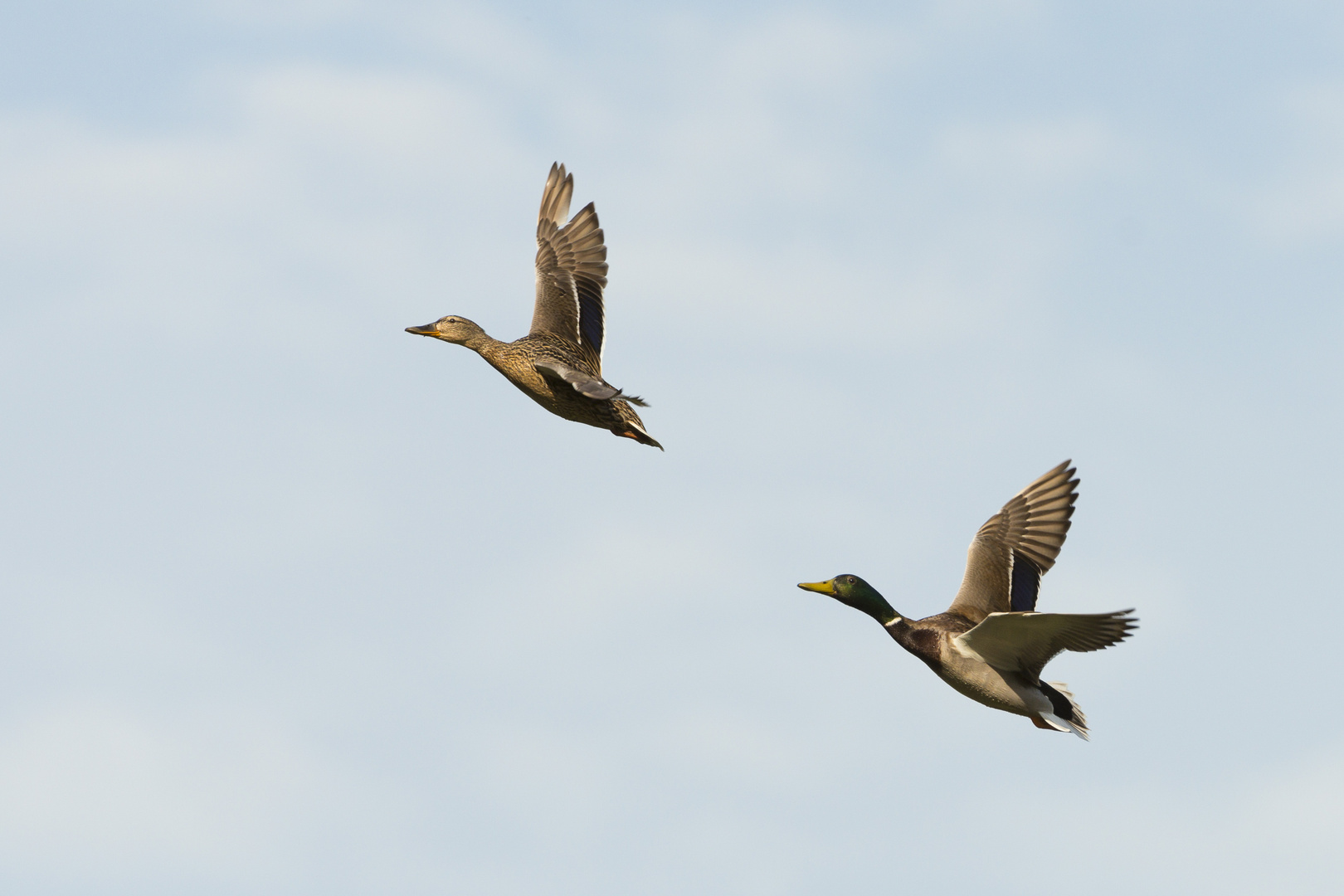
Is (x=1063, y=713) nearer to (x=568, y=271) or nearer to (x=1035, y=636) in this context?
(x=1035, y=636)

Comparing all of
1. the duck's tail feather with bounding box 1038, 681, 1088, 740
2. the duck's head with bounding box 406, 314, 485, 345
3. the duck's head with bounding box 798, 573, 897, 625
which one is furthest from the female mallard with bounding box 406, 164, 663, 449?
the duck's tail feather with bounding box 1038, 681, 1088, 740

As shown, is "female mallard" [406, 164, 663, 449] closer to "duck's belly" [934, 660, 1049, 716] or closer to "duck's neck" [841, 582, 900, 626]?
"duck's neck" [841, 582, 900, 626]

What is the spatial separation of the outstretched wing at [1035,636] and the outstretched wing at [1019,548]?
125cm

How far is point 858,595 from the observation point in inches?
575

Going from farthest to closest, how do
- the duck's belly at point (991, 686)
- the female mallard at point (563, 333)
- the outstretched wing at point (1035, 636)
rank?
the female mallard at point (563, 333) → the duck's belly at point (991, 686) → the outstretched wing at point (1035, 636)

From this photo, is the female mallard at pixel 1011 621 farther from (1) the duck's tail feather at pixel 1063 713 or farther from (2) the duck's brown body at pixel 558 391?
(2) the duck's brown body at pixel 558 391

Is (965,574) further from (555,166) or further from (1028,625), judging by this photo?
(555,166)

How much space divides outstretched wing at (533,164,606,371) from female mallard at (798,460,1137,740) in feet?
14.2

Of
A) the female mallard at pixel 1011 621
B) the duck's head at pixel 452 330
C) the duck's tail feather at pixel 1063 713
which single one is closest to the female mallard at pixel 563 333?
the duck's head at pixel 452 330

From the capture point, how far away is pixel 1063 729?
1327 centimetres

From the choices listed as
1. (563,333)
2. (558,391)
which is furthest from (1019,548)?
(563,333)

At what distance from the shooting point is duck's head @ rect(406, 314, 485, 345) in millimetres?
16812

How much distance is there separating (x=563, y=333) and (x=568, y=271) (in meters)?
1.08

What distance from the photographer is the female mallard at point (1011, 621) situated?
12.1 meters
